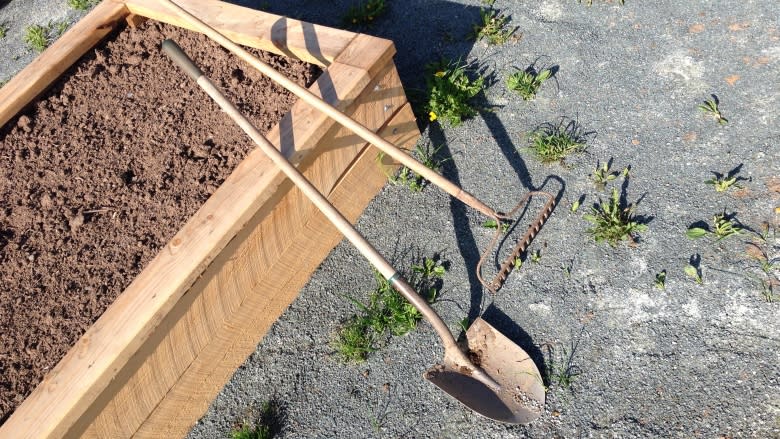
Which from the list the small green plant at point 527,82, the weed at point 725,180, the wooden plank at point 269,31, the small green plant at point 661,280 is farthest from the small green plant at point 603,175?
the wooden plank at point 269,31

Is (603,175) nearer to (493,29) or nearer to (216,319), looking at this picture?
(493,29)

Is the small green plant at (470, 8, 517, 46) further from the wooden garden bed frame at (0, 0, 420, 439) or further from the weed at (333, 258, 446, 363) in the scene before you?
the weed at (333, 258, 446, 363)

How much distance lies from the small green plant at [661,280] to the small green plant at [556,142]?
0.78m

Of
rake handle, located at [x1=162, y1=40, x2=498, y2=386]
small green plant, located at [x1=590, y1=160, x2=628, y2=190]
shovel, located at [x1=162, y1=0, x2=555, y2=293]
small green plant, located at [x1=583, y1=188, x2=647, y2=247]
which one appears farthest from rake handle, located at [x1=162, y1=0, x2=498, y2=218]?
small green plant, located at [x1=590, y1=160, x2=628, y2=190]

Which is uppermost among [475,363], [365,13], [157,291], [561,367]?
[365,13]

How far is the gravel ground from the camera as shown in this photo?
2.48m

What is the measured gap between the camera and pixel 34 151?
3424 millimetres

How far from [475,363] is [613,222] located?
922 millimetres

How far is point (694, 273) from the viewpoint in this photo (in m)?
2.67

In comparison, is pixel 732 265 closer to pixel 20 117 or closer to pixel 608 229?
pixel 608 229

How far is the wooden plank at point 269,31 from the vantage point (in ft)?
10.2

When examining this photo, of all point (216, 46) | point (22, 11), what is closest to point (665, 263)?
point (216, 46)

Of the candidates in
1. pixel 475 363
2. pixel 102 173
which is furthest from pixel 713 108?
pixel 102 173

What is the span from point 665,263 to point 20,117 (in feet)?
11.6
